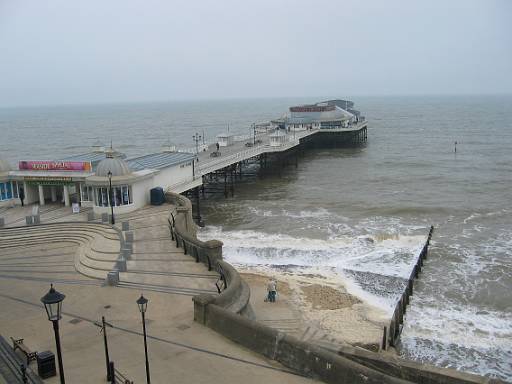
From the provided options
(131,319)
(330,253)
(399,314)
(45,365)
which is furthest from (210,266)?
(330,253)

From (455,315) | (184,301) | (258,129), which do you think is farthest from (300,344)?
(258,129)

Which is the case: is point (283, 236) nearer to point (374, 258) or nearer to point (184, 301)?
point (374, 258)

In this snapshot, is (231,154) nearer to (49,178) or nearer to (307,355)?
(49,178)

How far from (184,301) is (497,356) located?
37.9ft

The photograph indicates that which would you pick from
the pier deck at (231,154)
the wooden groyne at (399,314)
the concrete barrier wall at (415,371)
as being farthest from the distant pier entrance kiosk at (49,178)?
the concrete barrier wall at (415,371)

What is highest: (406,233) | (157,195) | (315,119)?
(315,119)

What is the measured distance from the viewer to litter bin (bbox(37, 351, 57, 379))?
12.0 metres

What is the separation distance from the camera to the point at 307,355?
41.4 ft

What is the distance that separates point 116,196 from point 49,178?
16.1ft

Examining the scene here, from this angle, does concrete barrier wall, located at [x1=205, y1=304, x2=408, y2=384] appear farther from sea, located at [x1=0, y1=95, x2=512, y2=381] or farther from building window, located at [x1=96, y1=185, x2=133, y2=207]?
building window, located at [x1=96, y1=185, x2=133, y2=207]

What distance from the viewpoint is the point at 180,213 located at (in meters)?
26.5

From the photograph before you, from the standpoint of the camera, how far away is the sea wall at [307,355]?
39.5ft

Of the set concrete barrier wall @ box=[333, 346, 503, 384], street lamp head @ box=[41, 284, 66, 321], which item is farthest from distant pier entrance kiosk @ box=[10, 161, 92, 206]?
street lamp head @ box=[41, 284, 66, 321]

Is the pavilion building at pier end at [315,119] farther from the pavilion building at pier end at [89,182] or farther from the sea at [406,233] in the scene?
the pavilion building at pier end at [89,182]
